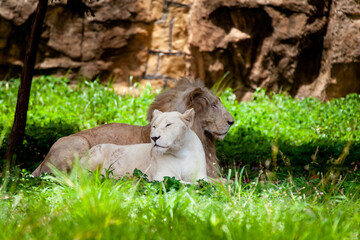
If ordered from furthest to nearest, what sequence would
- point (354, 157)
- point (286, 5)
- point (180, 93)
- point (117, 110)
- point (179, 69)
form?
1. point (179, 69)
2. point (286, 5)
3. point (117, 110)
4. point (354, 157)
5. point (180, 93)

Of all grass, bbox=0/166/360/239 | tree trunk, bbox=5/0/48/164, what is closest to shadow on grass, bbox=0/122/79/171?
tree trunk, bbox=5/0/48/164

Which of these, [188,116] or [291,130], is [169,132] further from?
[291,130]

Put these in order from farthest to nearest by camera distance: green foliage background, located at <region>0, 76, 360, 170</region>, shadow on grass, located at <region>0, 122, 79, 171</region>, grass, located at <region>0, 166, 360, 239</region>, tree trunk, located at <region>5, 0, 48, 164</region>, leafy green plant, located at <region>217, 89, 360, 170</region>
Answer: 1. green foliage background, located at <region>0, 76, 360, 170</region>
2. leafy green plant, located at <region>217, 89, 360, 170</region>
3. shadow on grass, located at <region>0, 122, 79, 171</region>
4. tree trunk, located at <region>5, 0, 48, 164</region>
5. grass, located at <region>0, 166, 360, 239</region>

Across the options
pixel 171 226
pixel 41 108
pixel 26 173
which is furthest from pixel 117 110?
pixel 171 226

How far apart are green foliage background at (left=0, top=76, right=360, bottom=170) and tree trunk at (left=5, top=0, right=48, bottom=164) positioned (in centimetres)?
40

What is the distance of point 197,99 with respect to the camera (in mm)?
5227

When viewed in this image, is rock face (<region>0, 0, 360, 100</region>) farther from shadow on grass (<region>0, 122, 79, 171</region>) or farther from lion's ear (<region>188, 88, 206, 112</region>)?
lion's ear (<region>188, 88, 206, 112</region>)

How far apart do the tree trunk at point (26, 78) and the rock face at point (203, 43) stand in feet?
13.2

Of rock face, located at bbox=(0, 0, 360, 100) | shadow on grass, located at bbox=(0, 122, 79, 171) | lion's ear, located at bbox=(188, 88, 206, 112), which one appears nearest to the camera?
lion's ear, located at bbox=(188, 88, 206, 112)

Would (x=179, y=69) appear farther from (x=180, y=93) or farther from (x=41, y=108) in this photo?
(x=180, y=93)

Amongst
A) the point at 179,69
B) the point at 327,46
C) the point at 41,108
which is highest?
the point at 327,46

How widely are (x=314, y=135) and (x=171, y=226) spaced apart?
530 centimetres

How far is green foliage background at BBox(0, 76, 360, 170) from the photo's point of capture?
6703 millimetres

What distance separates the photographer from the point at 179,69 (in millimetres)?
10164
